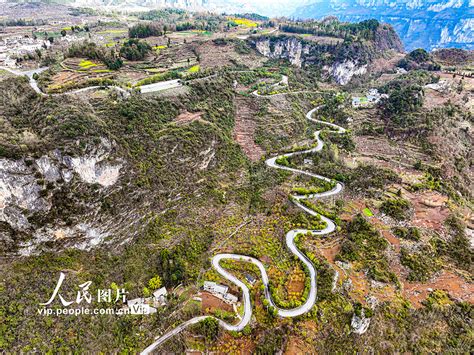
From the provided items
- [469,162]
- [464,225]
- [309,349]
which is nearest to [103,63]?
[309,349]

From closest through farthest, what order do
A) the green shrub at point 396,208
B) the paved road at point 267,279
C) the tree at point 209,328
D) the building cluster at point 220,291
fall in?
the tree at point 209,328, the paved road at point 267,279, the building cluster at point 220,291, the green shrub at point 396,208

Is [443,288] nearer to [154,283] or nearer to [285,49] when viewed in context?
[154,283]

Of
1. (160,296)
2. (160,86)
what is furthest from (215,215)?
(160,86)

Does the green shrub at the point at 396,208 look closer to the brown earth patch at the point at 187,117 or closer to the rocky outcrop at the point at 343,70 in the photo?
the brown earth patch at the point at 187,117

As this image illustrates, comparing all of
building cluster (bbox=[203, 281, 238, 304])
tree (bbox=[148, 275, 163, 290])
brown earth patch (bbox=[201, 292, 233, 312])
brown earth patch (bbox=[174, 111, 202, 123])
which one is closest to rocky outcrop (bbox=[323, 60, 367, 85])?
brown earth patch (bbox=[174, 111, 202, 123])

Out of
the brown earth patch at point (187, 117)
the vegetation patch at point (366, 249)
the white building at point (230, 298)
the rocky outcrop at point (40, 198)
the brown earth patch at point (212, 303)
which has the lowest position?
the brown earth patch at point (212, 303)

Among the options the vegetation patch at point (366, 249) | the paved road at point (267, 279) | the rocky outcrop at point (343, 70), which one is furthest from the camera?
the rocky outcrop at point (343, 70)
